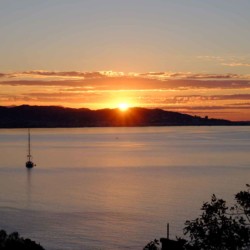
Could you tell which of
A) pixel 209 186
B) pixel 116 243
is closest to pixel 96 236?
pixel 116 243

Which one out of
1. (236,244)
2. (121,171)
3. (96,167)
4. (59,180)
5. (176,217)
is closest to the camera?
(236,244)

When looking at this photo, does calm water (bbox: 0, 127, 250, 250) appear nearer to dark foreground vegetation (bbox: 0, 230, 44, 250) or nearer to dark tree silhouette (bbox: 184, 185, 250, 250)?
dark foreground vegetation (bbox: 0, 230, 44, 250)

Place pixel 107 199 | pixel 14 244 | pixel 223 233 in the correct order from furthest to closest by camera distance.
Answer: pixel 107 199 < pixel 14 244 < pixel 223 233

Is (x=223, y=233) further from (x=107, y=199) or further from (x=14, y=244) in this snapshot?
(x=107, y=199)

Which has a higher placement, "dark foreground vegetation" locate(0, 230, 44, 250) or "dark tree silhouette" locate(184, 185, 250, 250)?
"dark foreground vegetation" locate(0, 230, 44, 250)

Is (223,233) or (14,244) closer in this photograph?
(223,233)

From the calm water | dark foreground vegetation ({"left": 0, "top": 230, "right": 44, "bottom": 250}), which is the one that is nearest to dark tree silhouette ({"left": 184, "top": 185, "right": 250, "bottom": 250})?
dark foreground vegetation ({"left": 0, "top": 230, "right": 44, "bottom": 250})

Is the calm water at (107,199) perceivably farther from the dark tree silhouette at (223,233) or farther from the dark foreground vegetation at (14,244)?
the dark tree silhouette at (223,233)

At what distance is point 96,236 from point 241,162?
277 ft

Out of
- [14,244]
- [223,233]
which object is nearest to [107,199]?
[14,244]

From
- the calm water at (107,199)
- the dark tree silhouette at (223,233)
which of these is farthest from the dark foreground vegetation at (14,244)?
the dark tree silhouette at (223,233)

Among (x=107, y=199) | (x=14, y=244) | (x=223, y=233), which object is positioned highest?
(x=107, y=199)

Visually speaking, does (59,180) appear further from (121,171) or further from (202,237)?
(202,237)

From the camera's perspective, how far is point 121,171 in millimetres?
109062
